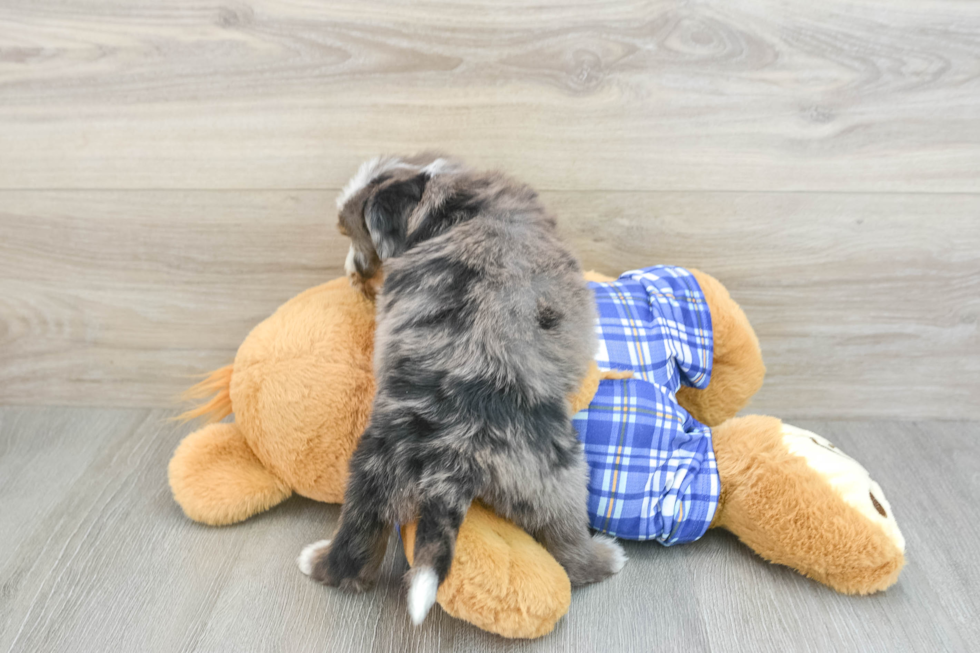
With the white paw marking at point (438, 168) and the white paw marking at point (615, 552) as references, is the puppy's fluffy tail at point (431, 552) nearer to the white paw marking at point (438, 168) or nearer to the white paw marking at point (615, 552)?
the white paw marking at point (615, 552)

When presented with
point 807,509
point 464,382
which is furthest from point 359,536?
point 807,509

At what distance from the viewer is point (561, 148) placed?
4.09 ft

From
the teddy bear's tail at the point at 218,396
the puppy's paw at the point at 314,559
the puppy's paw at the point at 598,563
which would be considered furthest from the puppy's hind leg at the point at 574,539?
the teddy bear's tail at the point at 218,396

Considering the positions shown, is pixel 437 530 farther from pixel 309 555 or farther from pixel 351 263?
pixel 351 263

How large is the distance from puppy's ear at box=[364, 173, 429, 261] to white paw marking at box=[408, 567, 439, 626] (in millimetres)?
438

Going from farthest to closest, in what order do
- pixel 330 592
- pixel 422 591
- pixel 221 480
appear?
pixel 221 480 → pixel 330 592 → pixel 422 591

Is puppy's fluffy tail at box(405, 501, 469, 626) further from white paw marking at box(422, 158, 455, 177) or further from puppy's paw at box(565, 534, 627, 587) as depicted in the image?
white paw marking at box(422, 158, 455, 177)

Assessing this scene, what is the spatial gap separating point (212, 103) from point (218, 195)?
0.55ft

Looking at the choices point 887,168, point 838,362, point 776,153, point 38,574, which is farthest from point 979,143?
point 38,574

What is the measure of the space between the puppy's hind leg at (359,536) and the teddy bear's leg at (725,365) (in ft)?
2.01

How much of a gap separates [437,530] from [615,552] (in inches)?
13.0

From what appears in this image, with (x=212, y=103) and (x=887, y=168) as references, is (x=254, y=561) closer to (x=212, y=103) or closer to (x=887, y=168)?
(x=212, y=103)

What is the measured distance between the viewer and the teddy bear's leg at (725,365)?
45.1 inches

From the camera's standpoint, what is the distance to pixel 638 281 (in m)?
1.15
